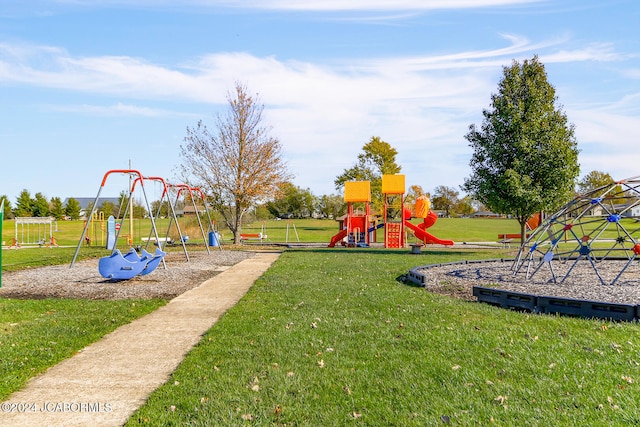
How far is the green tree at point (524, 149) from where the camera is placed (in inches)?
876

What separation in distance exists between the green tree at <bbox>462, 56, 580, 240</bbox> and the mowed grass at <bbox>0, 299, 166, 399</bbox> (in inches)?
657

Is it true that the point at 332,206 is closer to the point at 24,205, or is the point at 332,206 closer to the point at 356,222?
the point at 24,205

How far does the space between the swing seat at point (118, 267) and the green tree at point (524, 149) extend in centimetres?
1510

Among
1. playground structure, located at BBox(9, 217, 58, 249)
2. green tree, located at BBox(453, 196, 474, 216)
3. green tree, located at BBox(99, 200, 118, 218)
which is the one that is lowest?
playground structure, located at BBox(9, 217, 58, 249)

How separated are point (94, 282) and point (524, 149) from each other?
665 inches

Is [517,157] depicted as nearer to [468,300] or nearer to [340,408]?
[468,300]

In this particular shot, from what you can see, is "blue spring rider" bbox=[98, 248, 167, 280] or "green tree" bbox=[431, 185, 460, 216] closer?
"blue spring rider" bbox=[98, 248, 167, 280]

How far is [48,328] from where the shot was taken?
7.78 m

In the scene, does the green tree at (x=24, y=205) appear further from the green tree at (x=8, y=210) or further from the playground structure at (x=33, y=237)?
the playground structure at (x=33, y=237)

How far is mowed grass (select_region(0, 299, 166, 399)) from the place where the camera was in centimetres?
590

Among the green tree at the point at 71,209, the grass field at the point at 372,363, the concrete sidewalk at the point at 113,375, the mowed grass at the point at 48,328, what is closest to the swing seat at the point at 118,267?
the mowed grass at the point at 48,328

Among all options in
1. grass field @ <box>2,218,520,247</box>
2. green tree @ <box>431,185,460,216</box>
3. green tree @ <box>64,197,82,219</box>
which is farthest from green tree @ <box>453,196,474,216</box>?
green tree @ <box>64,197,82,219</box>

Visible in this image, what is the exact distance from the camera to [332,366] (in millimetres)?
5703

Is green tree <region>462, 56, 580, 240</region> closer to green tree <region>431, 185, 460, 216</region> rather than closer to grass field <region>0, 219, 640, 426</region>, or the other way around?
grass field <region>0, 219, 640, 426</region>
